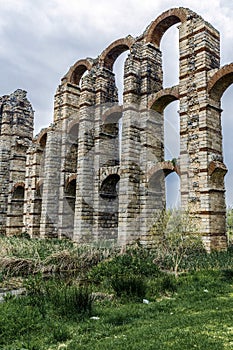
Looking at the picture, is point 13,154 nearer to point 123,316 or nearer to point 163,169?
point 163,169

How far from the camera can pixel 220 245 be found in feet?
37.9

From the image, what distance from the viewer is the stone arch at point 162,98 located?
44.5 ft

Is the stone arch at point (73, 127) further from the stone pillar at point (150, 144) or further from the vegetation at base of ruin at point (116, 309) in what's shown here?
the vegetation at base of ruin at point (116, 309)

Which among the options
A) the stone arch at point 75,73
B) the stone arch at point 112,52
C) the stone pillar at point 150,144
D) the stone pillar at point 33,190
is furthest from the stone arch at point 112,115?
the stone pillar at point 33,190

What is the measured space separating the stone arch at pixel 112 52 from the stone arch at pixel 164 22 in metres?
2.06

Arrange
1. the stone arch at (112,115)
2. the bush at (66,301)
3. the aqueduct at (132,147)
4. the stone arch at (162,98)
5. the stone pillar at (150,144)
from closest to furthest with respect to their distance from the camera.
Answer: the bush at (66,301)
the aqueduct at (132,147)
the stone arch at (162,98)
the stone pillar at (150,144)
the stone arch at (112,115)

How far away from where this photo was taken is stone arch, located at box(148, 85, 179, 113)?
1356cm

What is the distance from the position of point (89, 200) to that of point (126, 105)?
17.4ft

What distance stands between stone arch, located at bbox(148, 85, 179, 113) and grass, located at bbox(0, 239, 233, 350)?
866 centimetres

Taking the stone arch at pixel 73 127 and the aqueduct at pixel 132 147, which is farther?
the stone arch at pixel 73 127

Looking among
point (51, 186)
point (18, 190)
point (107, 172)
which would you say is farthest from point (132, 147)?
point (18, 190)

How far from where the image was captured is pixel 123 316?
15.4ft

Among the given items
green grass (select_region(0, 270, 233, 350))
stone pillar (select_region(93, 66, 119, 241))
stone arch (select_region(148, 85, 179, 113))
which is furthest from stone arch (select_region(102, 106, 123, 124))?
green grass (select_region(0, 270, 233, 350))

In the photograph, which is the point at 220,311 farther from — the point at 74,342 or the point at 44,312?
the point at 44,312
